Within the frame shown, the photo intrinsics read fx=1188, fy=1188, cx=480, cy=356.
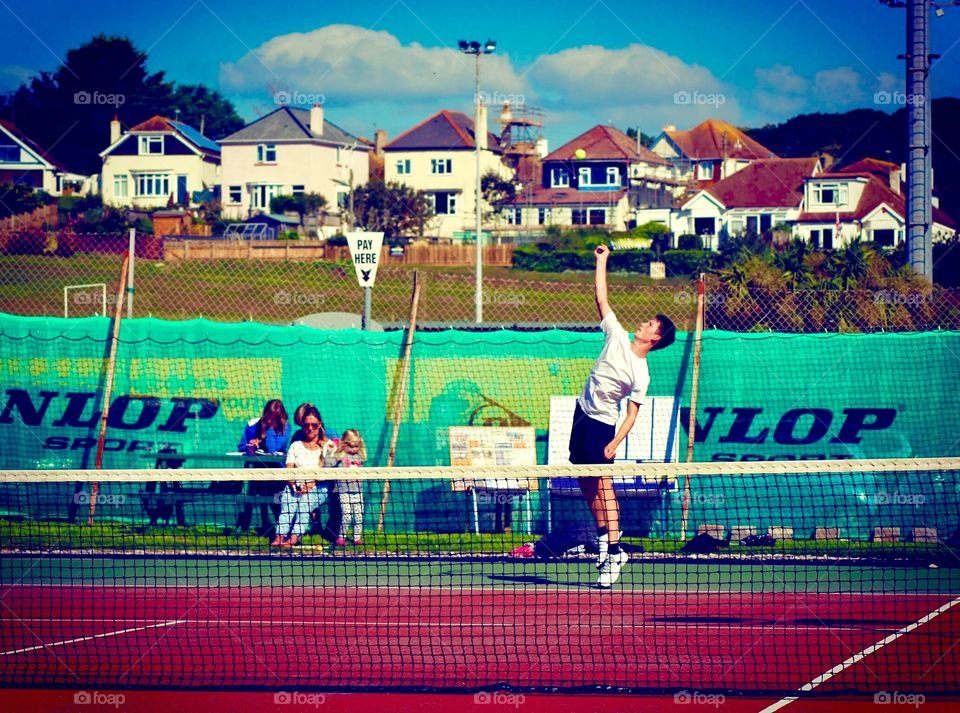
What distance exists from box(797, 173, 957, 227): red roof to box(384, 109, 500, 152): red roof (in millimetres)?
20206

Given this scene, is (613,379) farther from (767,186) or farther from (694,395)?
(767,186)

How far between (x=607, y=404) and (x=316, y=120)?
6308cm

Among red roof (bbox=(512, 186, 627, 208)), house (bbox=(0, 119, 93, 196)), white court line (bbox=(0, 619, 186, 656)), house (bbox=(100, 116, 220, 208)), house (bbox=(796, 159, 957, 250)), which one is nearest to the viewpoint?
white court line (bbox=(0, 619, 186, 656))

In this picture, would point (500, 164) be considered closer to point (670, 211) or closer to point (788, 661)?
point (670, 211)

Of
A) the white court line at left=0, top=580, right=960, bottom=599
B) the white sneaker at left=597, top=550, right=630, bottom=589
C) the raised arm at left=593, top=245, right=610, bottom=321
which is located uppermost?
the raised arm at left=593, top=245, right=610, bottom=321

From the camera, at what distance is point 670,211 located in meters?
68.3

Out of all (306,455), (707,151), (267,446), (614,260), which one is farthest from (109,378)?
(707,151)

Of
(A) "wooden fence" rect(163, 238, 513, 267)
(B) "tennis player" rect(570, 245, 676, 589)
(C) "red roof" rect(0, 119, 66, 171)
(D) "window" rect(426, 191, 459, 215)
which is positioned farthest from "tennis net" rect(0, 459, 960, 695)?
(C) "red roof" rect(0, 119, 66, 171)

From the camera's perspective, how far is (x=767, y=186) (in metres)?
67.8

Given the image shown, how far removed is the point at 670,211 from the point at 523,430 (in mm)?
57443

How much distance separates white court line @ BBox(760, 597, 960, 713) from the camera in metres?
6.62

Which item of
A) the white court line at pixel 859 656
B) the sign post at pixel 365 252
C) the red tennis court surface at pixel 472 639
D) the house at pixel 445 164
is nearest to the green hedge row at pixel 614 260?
the house at pixel 445 164

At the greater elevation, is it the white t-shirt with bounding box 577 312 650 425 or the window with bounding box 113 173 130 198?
the window with bounding box 113 173 130 198

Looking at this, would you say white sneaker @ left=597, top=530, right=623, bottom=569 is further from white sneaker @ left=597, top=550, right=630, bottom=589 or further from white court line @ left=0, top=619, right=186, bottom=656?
white court line @ left=0, top=619, right=186, bottom=656
